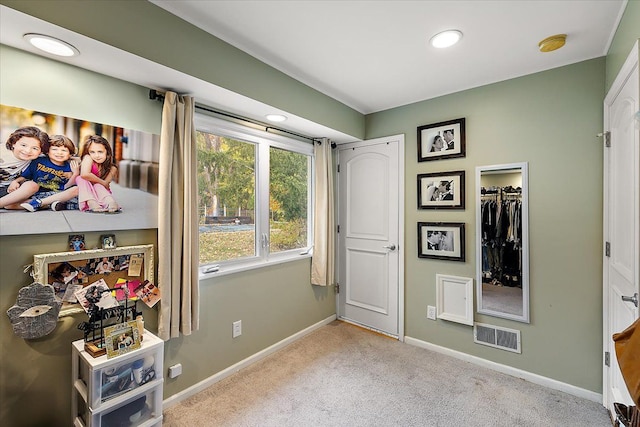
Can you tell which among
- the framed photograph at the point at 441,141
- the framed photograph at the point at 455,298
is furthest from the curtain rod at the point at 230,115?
the framed photograph at the point at 455,298

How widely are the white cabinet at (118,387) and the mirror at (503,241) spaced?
2.53 m

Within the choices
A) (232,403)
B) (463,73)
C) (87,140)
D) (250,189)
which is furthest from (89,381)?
(463,73)

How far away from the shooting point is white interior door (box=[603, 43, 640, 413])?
4.81 feet

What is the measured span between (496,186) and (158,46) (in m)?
2.66

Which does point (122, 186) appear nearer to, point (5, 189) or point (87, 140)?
point (87, 140)

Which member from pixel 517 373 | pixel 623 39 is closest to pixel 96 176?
pixel 623 39

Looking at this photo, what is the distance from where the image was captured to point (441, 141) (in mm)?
2795

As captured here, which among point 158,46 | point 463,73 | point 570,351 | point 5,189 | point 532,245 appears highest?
point 463,73

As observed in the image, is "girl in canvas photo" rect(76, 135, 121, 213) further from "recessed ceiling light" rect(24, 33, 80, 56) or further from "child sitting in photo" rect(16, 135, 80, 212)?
"recessed ceiling light" rect(24, 33, 80, 56)

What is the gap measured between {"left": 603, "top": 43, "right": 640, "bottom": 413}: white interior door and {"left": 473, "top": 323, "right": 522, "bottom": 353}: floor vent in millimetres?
534

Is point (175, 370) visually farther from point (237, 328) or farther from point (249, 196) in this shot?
point (249, 196)

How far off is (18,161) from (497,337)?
3441mm

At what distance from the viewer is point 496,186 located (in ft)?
8.24

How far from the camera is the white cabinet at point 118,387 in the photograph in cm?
143
